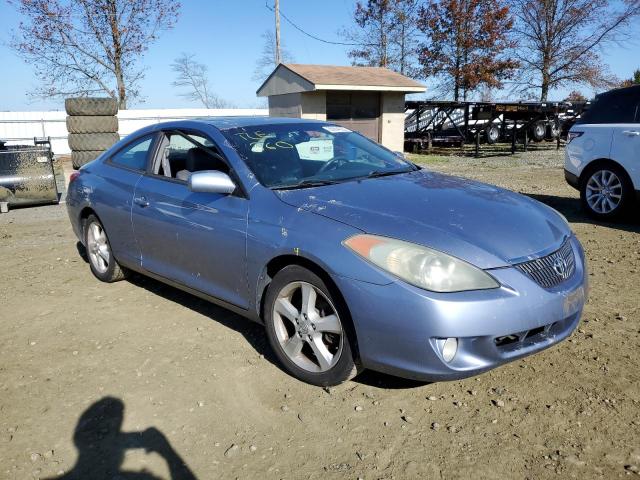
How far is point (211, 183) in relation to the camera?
3424mm

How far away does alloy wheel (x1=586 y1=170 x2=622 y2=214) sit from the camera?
23.2ft

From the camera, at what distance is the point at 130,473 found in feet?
8.08

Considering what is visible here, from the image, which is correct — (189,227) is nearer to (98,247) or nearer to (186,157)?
(186,157)

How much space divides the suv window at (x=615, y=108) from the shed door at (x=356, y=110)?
11564 millimetres

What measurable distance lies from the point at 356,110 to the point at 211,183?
16.4 m

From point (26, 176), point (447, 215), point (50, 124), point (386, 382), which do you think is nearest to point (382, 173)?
point (447, 215)

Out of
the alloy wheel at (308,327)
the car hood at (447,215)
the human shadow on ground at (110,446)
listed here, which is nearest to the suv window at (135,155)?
the car hood at (447,215)

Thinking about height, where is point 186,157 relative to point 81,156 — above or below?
above

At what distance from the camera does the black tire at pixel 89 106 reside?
12.6 m

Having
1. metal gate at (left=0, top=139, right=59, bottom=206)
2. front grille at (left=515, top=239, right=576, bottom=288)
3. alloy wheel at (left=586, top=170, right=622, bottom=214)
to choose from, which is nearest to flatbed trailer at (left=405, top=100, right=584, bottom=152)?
alloy wheel at (left=586, top=170, right=622, bottom=214)

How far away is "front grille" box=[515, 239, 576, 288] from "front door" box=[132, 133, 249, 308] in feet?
5.42

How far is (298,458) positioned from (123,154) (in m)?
3.35

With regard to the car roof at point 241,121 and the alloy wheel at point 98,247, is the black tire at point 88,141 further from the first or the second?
the car roof at point 241,121

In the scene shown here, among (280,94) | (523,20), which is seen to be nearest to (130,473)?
(280,94)
